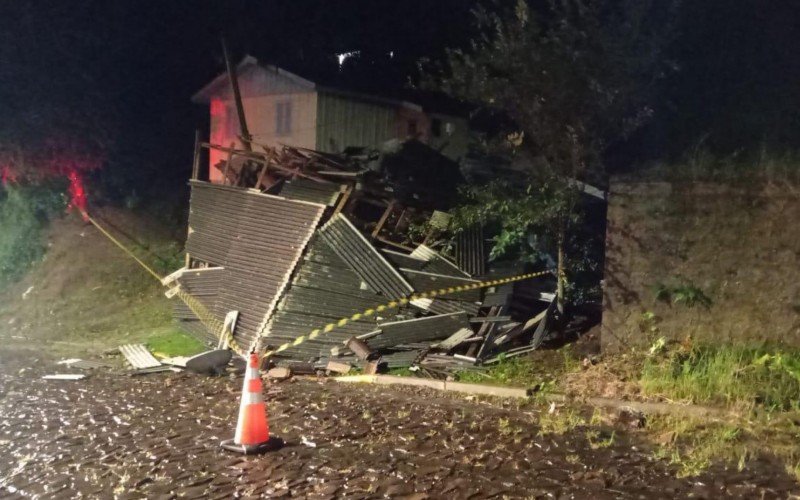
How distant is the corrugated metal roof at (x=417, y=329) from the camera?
30.3 ft

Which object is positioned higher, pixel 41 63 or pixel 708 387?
pixel 41 63

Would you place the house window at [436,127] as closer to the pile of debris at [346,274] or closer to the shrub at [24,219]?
the pile of debris at [346,274]

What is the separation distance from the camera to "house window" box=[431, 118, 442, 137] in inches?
703

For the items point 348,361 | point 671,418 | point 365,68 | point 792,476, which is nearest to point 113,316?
point 348,361

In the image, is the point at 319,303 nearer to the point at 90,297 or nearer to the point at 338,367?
the point at 338,367

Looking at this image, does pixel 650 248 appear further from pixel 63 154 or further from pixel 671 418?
pixel 63 154

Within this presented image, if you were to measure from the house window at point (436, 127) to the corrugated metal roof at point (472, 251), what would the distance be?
7.95 meters

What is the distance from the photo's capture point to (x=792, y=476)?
4.89m

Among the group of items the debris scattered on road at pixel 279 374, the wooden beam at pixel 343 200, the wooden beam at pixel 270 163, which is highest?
the wooden beam at pixel 270 163

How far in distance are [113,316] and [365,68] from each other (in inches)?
406

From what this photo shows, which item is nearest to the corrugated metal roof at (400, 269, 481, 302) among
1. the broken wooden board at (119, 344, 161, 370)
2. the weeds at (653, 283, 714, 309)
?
the weeds at (653, 283, 714, 309)

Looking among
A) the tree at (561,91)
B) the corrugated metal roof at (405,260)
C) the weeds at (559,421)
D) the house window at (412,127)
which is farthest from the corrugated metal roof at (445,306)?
the house window at (412,127)

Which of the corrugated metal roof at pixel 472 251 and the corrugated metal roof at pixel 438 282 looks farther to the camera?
the corrugated metal roof at pixel 472 251

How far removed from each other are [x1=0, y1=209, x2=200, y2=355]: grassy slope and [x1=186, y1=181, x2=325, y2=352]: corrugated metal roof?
141 centimetres
